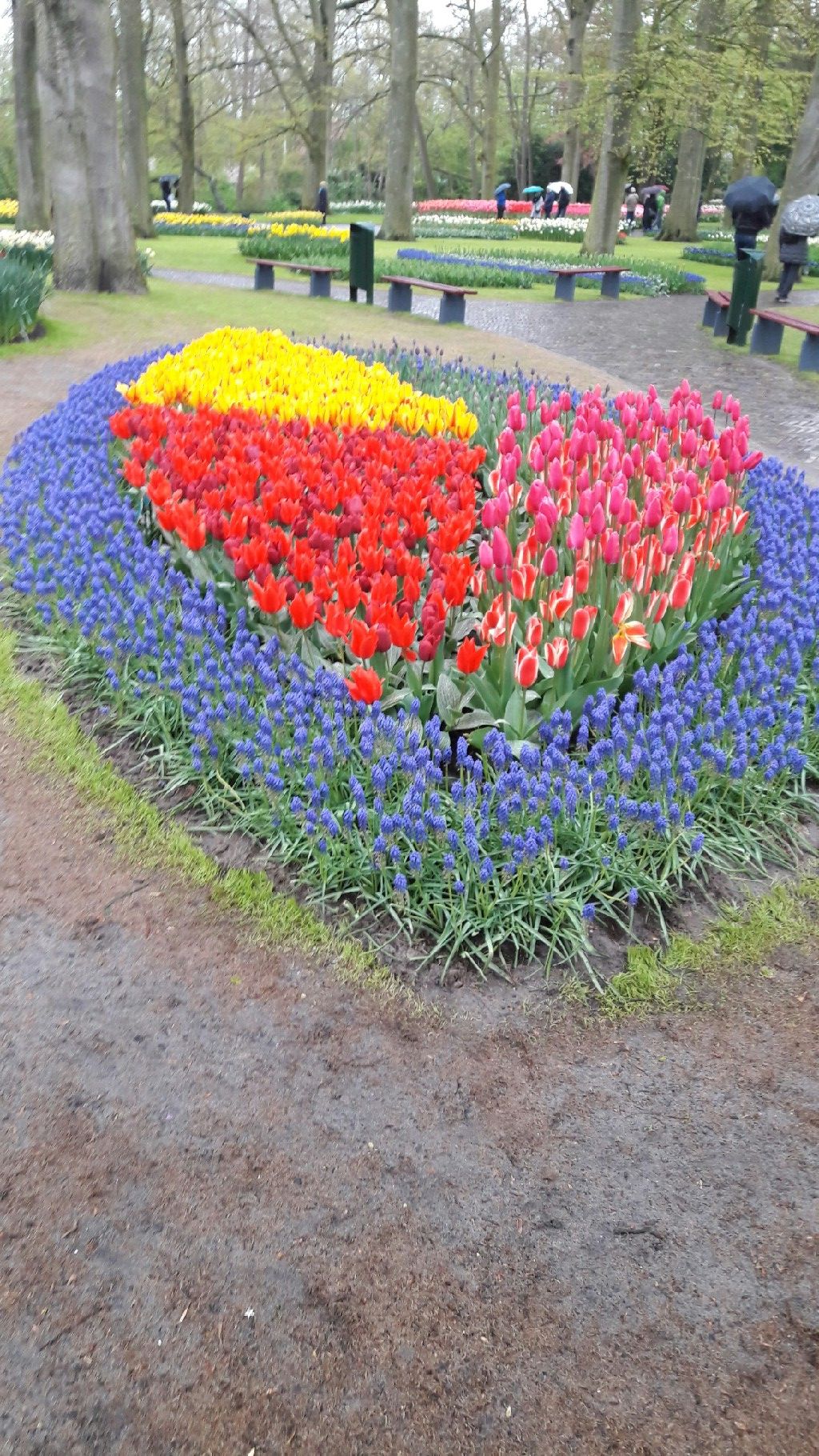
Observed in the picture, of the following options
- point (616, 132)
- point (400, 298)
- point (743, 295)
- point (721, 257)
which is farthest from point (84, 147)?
point (721, 257)

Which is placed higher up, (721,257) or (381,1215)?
(721,257)

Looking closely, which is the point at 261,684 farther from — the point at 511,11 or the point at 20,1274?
the point at 511,11

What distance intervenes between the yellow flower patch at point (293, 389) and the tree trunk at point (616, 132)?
1412 cm

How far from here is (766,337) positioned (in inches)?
525

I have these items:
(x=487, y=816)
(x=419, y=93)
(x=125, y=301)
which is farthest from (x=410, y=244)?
(x=419, y=93)

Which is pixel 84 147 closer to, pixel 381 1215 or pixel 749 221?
pixel 749 221

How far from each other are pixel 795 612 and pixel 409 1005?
2.63 metres

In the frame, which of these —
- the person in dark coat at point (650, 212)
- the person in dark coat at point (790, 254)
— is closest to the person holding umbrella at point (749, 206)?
the person in dark coat at point (790, 254)

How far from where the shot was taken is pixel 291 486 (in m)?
4.84

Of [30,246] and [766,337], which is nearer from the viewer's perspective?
[766,337]

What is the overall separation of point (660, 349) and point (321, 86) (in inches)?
900

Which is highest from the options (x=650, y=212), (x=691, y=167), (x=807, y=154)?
(x=807, y=154)

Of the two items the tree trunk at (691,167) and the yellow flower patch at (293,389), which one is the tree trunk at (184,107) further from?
the yellow flower patch at (293,389)

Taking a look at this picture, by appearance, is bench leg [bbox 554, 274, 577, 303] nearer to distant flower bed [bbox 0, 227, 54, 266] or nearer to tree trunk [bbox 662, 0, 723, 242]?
distant flower bed [bbox 0, 227, 54, 266]
